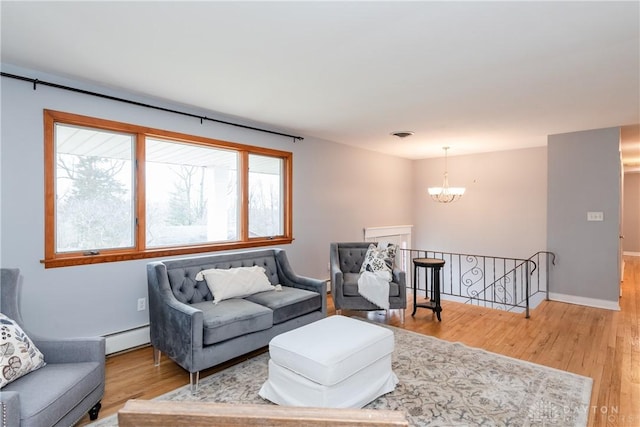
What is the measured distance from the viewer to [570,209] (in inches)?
185

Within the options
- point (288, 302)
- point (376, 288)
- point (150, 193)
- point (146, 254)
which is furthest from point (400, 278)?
Answer: point (150, 193)

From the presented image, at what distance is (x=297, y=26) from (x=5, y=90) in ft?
7.45

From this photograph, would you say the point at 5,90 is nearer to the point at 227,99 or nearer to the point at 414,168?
the point at 227,99

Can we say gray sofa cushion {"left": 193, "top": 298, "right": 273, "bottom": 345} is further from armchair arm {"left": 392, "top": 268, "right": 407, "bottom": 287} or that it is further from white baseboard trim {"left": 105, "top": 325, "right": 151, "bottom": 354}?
armchair arm {"left": 392, "top": 268, "right": 407, "bottom": 287}

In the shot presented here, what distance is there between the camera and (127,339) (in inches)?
124

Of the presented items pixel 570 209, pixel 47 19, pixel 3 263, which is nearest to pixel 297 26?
pixel 47 19

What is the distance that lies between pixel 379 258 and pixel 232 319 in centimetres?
208

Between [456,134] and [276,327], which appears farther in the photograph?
[456,134]

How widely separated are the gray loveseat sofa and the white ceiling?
63.5 inches

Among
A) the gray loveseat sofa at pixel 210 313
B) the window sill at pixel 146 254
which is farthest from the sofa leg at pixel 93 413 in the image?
the window sill at pixel 146 254

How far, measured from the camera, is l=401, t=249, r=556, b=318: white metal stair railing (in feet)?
17.9

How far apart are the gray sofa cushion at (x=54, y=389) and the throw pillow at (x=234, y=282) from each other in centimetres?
116

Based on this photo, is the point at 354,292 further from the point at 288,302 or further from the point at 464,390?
the point at 464,390

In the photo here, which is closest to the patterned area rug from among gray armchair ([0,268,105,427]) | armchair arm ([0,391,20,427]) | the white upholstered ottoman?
the white upholstered ottoman
